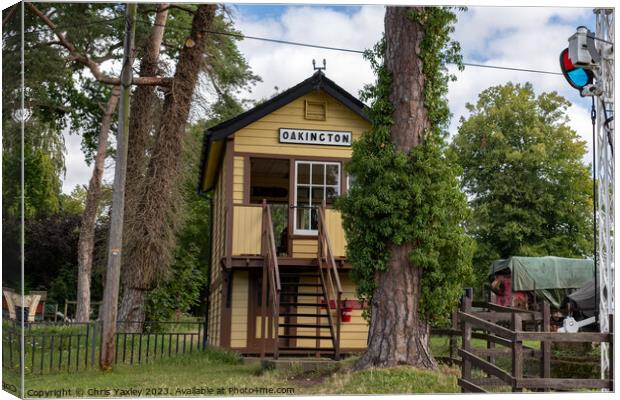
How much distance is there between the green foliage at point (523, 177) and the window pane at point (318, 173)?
2306 mm

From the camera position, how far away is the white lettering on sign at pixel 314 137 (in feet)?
49.6

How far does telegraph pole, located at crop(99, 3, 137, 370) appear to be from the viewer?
12156 mm

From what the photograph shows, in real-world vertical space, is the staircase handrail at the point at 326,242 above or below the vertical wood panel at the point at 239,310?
above

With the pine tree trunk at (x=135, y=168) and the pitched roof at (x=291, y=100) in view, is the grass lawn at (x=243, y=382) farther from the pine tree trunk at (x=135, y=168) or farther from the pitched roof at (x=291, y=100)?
the pitched roof at (x=291, y=100)

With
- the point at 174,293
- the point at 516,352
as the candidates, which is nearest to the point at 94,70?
the point at 174,293

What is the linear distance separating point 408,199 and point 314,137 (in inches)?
167

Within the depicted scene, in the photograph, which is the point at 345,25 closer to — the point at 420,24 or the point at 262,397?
the point at 420,24

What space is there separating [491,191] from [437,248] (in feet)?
15.9

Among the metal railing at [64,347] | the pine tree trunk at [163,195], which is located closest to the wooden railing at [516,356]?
the metal railing at [64,347]

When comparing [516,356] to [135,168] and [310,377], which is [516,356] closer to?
[310,377]

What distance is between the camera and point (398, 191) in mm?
11227

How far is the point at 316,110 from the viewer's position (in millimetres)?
15109

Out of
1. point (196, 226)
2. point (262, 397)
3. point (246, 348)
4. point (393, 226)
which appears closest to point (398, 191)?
point (393, 226)

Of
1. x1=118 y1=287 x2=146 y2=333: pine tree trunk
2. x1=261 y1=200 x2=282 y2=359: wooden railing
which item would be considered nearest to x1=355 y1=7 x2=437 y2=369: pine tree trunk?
x1=261 y1=200 x2=282 y2=359: wooden railing
